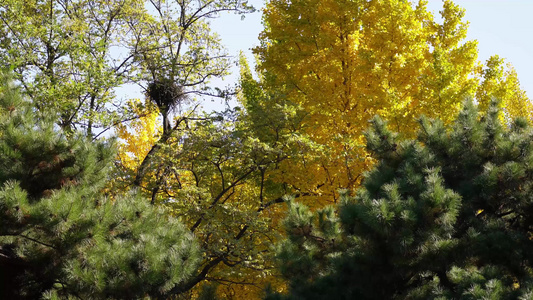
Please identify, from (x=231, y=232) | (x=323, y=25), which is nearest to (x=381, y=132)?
(x=231, y=232)

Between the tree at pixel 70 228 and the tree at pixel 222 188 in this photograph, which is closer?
the tree at pixel 70 228

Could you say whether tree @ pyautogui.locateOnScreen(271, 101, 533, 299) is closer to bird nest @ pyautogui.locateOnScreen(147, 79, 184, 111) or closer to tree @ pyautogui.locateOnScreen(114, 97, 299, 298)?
tree @ pyautogui.locateOnScreen(114, 97, 299, 298)

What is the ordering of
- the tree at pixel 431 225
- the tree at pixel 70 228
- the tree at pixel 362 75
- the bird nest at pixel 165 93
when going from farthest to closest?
1. the bird nest at pixel 165 93
2. the tree at pixel 362 75
3. the tree at pixel 70 228
4. the tree at pixel 431 225

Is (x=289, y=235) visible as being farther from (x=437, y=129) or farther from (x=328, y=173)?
(x=328, y=173)

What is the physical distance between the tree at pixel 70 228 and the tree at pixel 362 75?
4469mm

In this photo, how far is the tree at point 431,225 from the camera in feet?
22.3

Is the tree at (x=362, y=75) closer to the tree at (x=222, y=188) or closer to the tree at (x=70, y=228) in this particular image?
the tree at (x=222, y=188)

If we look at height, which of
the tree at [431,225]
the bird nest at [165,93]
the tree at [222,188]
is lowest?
the tree at [431,225]

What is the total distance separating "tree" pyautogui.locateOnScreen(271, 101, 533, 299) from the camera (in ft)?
22.3

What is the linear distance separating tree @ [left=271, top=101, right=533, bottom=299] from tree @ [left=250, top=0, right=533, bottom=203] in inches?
157

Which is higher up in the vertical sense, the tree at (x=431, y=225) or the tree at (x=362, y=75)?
the tree at (x=362, y=75)

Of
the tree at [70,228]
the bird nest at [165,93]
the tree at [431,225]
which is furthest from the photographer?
the bird nest at [165,93]

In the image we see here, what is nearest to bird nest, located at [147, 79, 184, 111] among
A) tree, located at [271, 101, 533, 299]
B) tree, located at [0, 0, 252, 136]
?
tree, located at [0, 0, 252, 136]

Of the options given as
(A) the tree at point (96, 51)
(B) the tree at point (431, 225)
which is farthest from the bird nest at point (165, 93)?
(B) the tree at point (431, 225)
